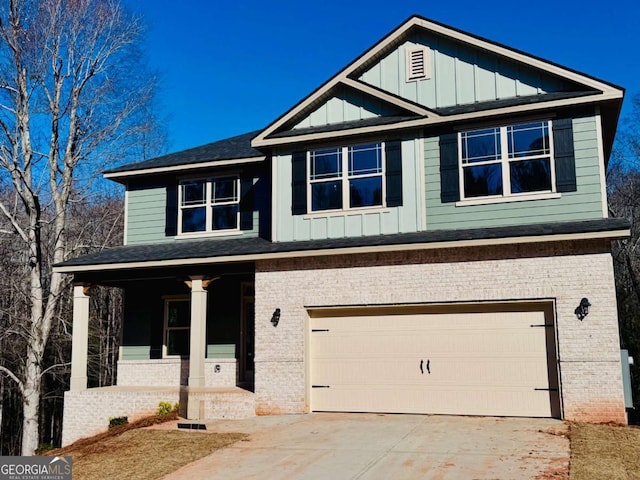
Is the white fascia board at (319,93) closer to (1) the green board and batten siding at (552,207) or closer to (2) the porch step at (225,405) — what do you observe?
(1) the green board and batten siding at (552,207)

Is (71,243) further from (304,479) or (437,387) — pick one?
(304,479)

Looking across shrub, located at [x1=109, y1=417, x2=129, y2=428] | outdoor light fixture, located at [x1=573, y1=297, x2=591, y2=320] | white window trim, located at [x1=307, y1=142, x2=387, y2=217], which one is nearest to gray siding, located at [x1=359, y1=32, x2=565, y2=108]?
white window trim, located at [x1=307, y1=142, x2=387, y2=217]

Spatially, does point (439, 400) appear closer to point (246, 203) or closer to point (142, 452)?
point (142, 452)

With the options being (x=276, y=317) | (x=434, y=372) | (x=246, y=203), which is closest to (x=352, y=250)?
(x=276, y=317)

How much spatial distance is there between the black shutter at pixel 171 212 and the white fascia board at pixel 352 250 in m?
2.05

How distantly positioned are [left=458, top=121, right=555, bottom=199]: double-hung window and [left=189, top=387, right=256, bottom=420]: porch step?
20.9ft

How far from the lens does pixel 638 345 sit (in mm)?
24062

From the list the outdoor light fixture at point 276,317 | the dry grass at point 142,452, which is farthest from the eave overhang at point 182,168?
the dry grass at point 142,452

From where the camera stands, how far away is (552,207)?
12.9 metres

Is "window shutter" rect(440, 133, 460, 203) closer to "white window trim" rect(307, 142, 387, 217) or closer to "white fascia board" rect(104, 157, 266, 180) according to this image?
"white window trim" rect(307, 142, 387, 217)

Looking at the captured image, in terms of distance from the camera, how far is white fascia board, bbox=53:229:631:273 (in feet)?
38.7

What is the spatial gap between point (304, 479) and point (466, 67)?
998cm

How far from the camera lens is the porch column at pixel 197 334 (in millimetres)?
14719

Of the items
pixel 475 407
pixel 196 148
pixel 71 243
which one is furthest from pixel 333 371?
pixel 71 243
